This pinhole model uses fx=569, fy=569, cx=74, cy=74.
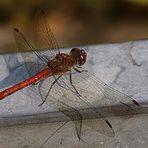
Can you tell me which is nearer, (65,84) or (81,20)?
(65,84)

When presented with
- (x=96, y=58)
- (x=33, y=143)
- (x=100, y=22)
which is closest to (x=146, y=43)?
(x=96, y=58)

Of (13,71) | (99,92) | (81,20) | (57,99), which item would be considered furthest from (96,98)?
(81,20)

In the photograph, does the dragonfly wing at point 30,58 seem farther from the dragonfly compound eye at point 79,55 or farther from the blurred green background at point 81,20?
the blurred green background at point 81,20

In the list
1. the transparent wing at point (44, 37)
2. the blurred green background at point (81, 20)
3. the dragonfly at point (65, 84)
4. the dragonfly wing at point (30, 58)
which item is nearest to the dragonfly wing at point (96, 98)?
the dragonfly at point (65, 84)

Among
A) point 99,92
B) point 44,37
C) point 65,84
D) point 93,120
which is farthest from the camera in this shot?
point 44,37

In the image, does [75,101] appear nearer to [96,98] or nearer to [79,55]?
[96,98]

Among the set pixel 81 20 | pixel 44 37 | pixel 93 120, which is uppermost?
pixel 44 37

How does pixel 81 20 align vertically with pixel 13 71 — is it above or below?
below
